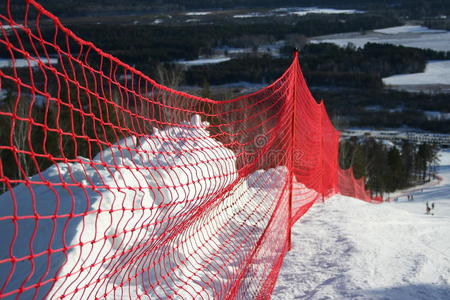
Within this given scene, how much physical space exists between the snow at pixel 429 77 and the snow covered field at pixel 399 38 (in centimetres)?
824

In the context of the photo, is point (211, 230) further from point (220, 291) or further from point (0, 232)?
point (0, 232)

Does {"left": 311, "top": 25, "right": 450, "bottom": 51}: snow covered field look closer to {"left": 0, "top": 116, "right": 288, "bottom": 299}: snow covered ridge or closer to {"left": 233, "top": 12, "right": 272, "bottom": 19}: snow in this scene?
{"left": 233, "top": 12, "right": 272, "bottom": 19}: snow

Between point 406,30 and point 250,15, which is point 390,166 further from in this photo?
point 250,15

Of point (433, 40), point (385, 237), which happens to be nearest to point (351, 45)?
point (433, 40)

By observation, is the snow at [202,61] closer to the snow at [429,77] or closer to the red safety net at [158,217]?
the snow at [429,77]

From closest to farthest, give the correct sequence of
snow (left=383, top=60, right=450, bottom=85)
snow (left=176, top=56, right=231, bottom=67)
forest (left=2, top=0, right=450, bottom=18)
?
snow (left=176, top=56, right=231, bottom=67), snow (left=383, top=60, right=450, bottom=85), forest (left=2, top=0, right=450, bottom=18)

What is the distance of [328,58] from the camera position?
341ft

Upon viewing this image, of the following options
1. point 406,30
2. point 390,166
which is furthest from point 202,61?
point 406,30

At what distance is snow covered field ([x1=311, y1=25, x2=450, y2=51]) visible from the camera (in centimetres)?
11381

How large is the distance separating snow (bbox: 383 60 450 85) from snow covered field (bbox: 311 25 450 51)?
27.0 feet

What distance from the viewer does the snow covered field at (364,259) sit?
4.46m

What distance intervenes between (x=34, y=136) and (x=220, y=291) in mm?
19817

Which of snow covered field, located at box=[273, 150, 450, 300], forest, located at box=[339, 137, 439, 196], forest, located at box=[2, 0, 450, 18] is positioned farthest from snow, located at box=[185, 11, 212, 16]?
snow covered field, located at box=[273, 150, 450, 300]

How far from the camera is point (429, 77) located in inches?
4016
